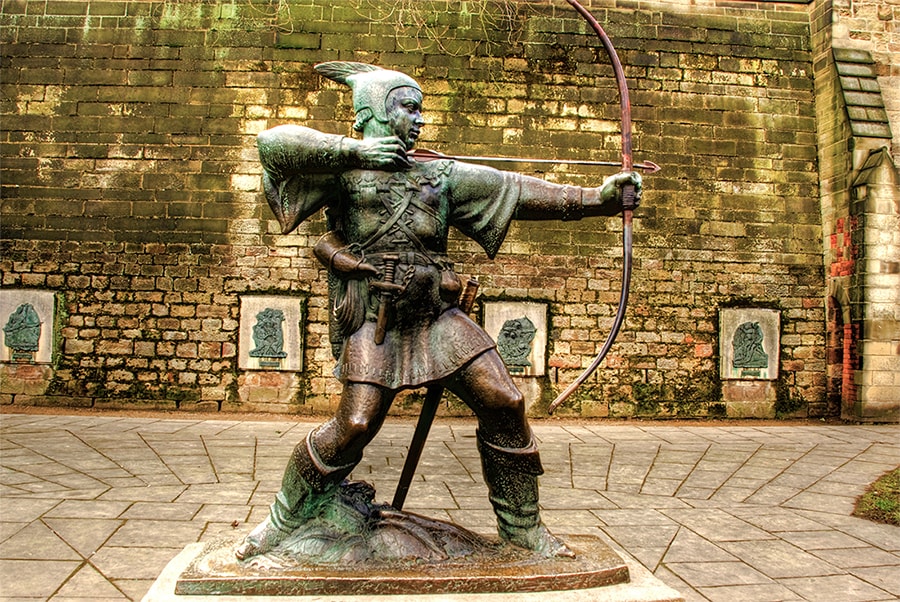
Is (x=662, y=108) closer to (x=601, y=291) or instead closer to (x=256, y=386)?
(x=601, y=291)

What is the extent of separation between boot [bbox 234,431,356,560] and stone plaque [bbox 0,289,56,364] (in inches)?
275

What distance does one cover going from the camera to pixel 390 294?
2.43 metres

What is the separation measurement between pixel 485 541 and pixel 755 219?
293 inches

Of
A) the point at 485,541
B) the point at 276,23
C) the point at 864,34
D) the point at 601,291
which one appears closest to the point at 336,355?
the point at 485,541

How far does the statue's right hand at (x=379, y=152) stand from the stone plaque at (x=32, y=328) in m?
7.21

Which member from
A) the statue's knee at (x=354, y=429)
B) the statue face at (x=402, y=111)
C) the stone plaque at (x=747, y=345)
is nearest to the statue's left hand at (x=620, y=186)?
the statue face at (x=402, y=111)

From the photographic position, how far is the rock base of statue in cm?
221

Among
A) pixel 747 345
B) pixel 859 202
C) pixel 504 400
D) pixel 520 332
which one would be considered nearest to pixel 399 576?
pixel 504 400

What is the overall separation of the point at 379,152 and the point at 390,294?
1.68 feet

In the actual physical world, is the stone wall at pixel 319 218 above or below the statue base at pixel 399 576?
above

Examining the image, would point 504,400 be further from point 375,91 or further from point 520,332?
point 520,332

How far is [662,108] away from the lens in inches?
339

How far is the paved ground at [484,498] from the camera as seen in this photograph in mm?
3014

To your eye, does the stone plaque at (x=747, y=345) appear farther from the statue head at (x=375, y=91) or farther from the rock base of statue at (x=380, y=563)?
the statue head at (x=375, y=91)
